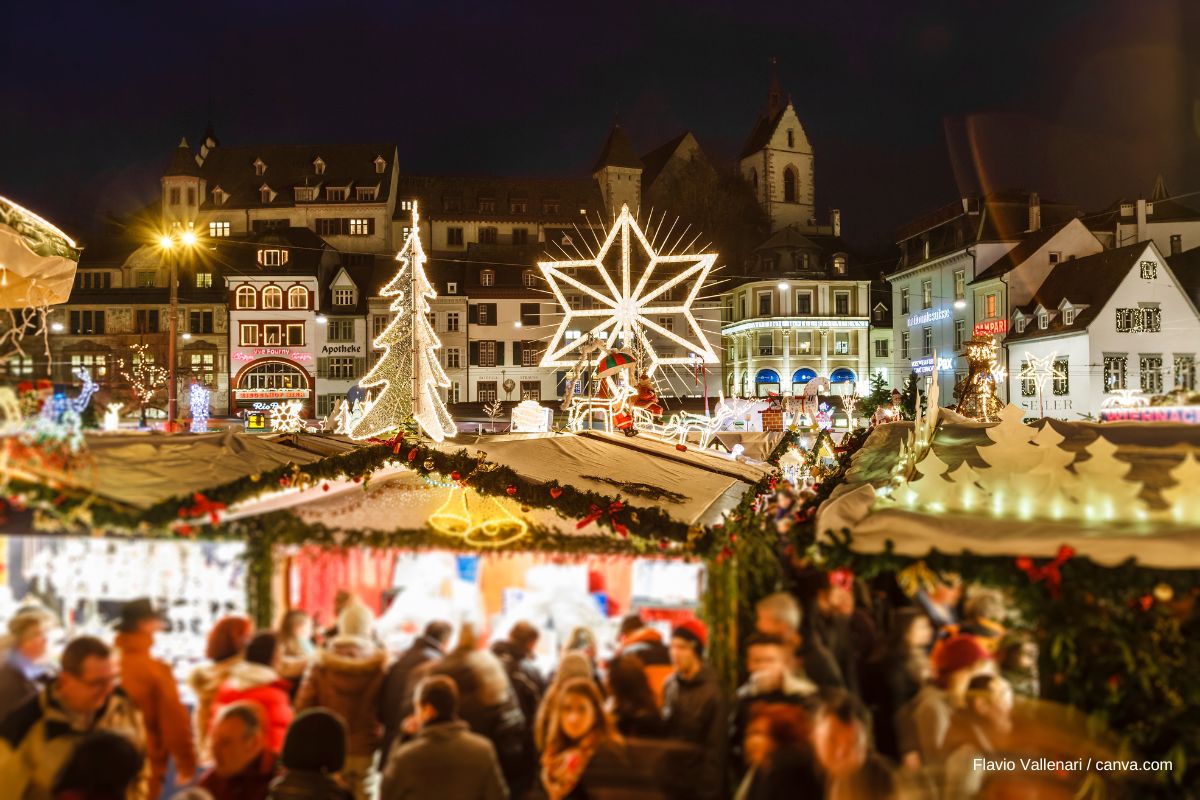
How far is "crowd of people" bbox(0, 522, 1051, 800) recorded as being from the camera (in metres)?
5.70

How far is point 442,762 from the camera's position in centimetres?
581

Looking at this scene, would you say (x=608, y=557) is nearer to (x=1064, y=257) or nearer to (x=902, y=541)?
(x=902, y=541)

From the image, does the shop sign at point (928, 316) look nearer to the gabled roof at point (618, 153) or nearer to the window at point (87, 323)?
the gabled roof at point (618, 153)

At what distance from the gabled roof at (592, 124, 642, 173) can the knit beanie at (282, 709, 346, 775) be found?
65.9m

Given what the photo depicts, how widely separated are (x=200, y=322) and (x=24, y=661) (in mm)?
51778

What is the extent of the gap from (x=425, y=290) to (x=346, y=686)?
7.83 m

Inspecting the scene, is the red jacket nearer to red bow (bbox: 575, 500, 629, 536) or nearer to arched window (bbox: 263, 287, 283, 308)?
red bow (bbox: 575, 500, 629, 536)

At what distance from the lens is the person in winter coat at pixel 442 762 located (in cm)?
579

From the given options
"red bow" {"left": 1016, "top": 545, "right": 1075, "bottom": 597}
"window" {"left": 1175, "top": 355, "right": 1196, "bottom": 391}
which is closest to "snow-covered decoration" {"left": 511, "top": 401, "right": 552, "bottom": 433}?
"red bow" {"left": 1016, "top": 545, "right": 1075, "bottom": 597}

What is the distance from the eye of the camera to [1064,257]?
45031mm

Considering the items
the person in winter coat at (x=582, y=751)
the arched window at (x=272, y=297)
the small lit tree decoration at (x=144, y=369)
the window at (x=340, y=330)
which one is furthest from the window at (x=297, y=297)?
the person in winter coat at (x=582, y=751)

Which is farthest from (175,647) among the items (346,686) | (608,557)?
(608,557)

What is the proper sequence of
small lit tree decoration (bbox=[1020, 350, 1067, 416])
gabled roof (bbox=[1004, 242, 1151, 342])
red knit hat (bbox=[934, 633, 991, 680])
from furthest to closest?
gabled roof (bbox=[1004, 242, 1151, 342])
small lit tree decoration (bbox=[1020, 350, 1067, 416])
red knit hat (bbox=[934, 633, 991, 680])

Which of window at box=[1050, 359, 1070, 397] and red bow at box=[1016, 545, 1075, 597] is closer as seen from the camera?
red bow at box=[1016, 545, 1075, 597]
